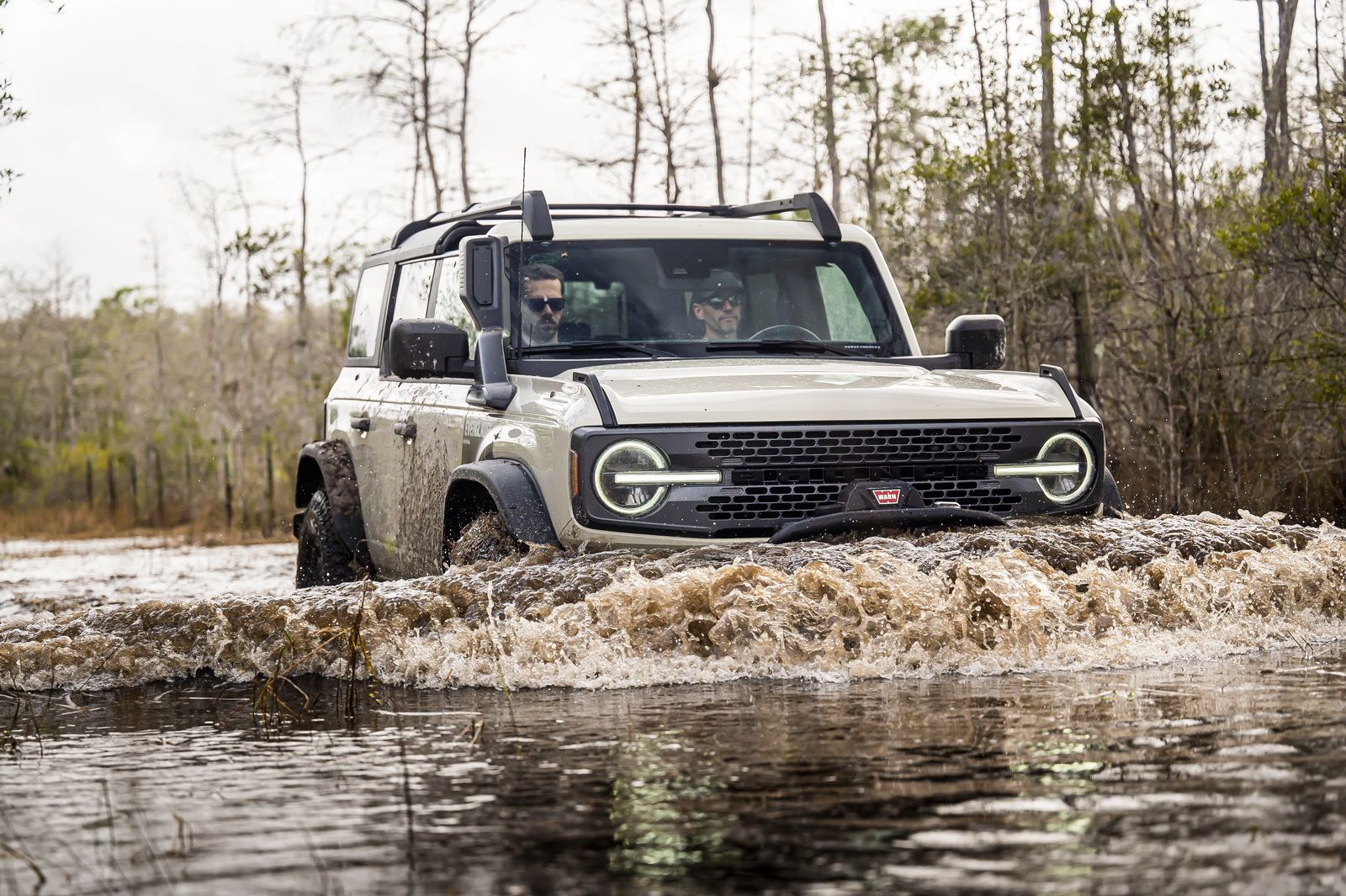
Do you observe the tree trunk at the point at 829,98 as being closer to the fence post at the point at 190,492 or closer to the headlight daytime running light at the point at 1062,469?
the fence post at the point at 190,492

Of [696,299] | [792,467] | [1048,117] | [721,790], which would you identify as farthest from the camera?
[1048,117]

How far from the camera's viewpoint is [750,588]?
6.22 metres

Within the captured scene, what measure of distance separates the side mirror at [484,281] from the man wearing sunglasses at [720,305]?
81 centimetres

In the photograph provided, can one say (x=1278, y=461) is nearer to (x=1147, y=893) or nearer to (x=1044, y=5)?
(x=1044, y=5)

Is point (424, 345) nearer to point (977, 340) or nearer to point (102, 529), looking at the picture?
point (977, 340)

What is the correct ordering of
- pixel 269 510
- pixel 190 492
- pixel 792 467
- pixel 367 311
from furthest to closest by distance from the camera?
pixel 190 492, pixel 269 510, pixel 367 311, pixel 792 467

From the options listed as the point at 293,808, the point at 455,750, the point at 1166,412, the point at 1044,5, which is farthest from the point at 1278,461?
the point at 293,808

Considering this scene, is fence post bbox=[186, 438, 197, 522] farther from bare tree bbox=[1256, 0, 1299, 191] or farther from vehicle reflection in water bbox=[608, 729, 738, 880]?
vehicle reflection in water bbox=[608, 729, 738, 880]

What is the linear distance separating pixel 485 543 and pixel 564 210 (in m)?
2.45

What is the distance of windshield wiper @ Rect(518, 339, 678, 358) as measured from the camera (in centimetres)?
761

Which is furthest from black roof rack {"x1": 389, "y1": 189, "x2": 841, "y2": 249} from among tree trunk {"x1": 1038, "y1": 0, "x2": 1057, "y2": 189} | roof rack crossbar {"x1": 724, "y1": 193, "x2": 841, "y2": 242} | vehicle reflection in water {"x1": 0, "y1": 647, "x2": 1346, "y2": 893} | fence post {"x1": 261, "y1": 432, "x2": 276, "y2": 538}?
fence post {"x1": 261, "y1": 432, "x2": 276, "y2": 538}

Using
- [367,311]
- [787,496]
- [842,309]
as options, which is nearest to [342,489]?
[367,311]

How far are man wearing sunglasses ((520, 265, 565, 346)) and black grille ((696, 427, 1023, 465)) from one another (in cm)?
134

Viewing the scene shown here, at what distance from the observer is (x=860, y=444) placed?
22.1 feet
